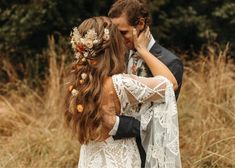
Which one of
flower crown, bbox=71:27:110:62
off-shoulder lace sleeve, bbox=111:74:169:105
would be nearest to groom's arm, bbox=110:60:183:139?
off-shoulder lace sleeve, bbox=111:74:169:105

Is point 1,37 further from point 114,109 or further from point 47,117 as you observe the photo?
point 114,109

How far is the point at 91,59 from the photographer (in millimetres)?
3744

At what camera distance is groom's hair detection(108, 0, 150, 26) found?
4.11 m

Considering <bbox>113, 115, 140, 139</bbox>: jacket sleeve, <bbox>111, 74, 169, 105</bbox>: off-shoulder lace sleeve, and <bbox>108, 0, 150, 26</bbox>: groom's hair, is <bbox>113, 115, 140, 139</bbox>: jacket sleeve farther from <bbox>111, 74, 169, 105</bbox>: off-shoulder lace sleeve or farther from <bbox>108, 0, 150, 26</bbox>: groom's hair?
<bbox>108, 0, 150, 26</bbox>: groom's hair

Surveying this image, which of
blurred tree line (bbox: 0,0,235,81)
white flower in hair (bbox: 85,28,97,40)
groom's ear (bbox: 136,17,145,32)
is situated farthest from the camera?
blurred tree line (bbox: 0,0,235,81)

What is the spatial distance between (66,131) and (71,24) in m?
3.29

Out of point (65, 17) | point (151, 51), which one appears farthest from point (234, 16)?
point (151, 51)

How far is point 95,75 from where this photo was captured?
146 inches

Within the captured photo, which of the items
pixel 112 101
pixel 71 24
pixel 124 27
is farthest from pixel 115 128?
pixel 71 24

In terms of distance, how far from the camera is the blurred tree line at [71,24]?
9.53 m

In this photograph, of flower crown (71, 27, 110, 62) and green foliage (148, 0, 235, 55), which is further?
green foliage (148, 0, 235, 55)

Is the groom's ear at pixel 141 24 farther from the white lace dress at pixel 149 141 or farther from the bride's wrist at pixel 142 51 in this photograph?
the white lace dress at pixel 149 141

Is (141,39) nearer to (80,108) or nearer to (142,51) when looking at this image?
(142,51)

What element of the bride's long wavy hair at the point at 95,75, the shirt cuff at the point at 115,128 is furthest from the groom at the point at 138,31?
the bride's long wavy hair at the point at 95,75
